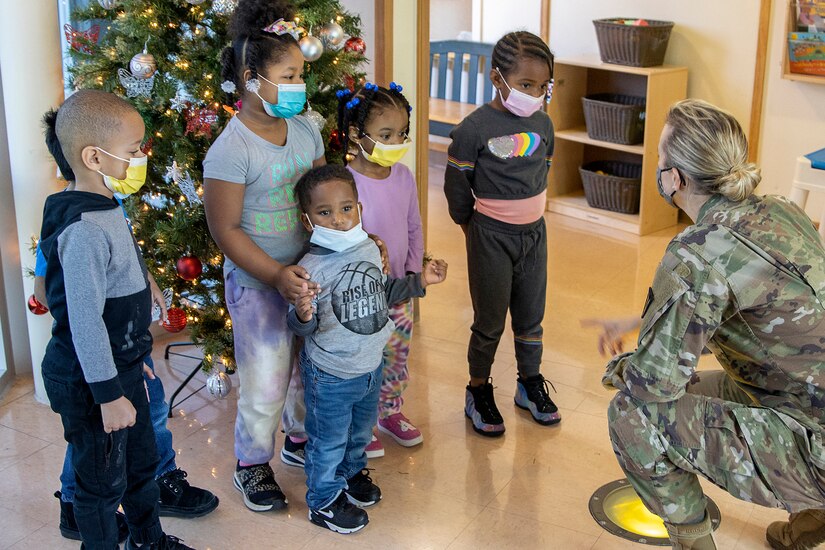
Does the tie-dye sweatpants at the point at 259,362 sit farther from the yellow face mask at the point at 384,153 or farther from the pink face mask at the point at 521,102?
the pink face mask at the point at 521,102

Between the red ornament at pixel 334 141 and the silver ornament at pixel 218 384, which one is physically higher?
the red ornament at pixel 334 141

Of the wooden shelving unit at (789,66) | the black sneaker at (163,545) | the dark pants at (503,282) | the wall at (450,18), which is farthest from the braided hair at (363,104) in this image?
the wall at (450,18)

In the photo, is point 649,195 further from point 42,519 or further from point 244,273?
point 42,519

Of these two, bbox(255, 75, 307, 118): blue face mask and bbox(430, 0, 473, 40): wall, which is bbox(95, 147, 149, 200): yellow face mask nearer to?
bbox(255, 75, 307, 118): blue face mask

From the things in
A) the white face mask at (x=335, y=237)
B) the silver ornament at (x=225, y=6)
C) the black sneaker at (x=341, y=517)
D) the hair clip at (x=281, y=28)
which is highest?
the silver ornament at (x=225, y=6)

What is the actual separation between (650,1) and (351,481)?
11.0 feet

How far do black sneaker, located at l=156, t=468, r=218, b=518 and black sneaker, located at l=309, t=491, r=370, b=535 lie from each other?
0.30 meters

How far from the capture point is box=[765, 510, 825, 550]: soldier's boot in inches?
92.7

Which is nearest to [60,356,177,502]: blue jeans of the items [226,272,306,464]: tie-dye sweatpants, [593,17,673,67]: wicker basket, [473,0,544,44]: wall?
[226,272,306,464]: tie-dye sweatpants

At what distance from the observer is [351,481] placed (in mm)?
2639

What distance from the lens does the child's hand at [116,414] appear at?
202 cm

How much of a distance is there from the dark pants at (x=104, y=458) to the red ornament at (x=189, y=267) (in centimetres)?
65

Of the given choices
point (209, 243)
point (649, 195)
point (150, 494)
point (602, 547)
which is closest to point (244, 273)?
point (209, 243)

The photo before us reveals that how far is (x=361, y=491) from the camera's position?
8.63 ft
